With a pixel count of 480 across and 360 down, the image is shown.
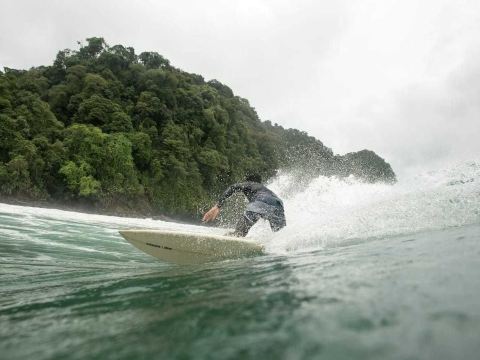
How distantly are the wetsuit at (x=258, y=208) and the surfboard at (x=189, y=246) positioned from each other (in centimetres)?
76

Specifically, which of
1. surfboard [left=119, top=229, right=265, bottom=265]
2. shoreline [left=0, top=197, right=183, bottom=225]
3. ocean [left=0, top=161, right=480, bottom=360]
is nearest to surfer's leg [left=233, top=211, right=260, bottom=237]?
surfboard [left=119, top=229, right=265, bottom=265]

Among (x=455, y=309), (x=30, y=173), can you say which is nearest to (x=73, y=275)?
(x=455, y=309)

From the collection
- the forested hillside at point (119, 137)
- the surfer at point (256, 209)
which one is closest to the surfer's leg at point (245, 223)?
the surfer at point (256, 209)

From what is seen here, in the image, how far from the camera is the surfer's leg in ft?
22.5

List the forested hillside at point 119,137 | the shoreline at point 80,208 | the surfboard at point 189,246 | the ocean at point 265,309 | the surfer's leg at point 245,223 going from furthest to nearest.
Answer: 1. the forested hillside at point 119,137
2. the shoreline at point 80,208
3. the surfer's leg at point 245,223
4. the surfboard at point 189,246
5. the ocean at point 265,309

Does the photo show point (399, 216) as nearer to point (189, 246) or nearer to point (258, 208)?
point (258, 208)

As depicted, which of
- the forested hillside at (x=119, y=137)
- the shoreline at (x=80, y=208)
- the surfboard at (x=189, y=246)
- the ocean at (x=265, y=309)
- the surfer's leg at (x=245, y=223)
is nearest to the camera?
the ocean at (x=265, y=309)

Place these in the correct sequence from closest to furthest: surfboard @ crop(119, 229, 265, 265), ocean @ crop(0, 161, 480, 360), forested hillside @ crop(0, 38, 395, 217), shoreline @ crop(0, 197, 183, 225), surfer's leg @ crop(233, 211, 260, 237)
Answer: ocean @ crop(0, 161, 480, 360) → surfboard @ crop(119, 229, 265, 265) → surfer's leg @ crop(233, 211, 260, 237) → shoreline @ crop(0, 197, 183, 225) → forested hillside @ crop(0, 38, 395, 217)

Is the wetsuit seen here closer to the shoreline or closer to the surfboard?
the surfboard

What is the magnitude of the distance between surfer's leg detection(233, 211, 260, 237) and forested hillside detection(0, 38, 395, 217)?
24994mm

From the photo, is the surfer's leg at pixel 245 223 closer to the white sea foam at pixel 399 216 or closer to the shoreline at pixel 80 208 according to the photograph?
the white sea foam at pixel 399 216

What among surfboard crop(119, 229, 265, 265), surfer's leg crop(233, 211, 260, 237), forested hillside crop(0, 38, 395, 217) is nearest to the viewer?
surfboard crop(119, 229, 265, 265)

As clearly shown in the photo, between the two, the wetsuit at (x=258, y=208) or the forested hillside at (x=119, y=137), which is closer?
the wetsuit at (x=258, y=208)

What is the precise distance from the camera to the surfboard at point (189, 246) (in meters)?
5.93
